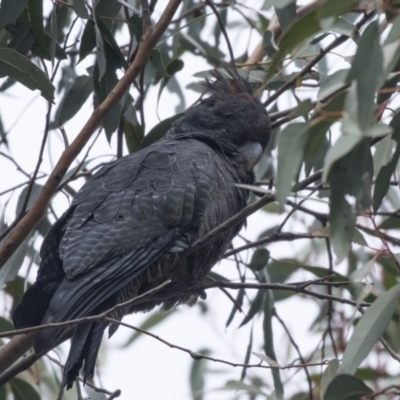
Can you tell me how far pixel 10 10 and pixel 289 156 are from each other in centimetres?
119

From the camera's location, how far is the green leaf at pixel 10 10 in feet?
8.57

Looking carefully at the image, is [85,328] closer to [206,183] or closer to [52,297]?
[52,297]

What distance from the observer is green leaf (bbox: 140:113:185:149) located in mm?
3527

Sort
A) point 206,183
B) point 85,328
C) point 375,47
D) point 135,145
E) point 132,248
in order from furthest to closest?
point 135,145, point 206,183, point 132,248, point 85,328, point 375,47

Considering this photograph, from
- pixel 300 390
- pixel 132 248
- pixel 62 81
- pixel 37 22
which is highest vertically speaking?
pixel 62 81

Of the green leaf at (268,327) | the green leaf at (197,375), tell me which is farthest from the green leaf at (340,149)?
the green leaf at (197,375)

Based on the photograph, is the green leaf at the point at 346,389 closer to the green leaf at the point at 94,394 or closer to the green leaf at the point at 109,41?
the green leaf at the point at 94,394

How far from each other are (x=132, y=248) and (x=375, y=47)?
123 cm

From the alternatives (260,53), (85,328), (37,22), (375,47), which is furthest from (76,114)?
(375,47)

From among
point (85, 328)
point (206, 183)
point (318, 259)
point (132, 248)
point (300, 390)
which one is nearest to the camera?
point (85, 328)

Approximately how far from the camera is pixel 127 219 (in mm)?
2842

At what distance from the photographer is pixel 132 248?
277 centimetres

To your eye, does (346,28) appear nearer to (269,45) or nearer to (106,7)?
(269,45)

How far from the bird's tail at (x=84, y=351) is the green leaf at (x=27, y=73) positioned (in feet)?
2.49
